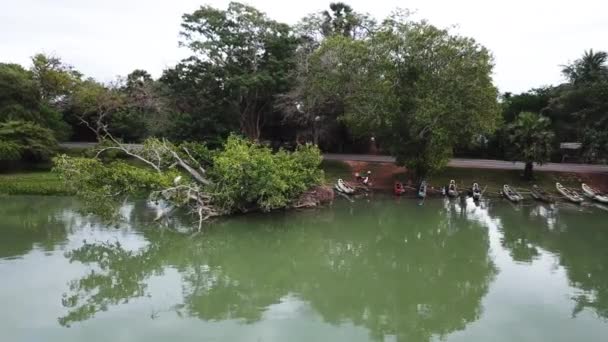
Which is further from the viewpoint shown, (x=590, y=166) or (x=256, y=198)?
(x=590, y=166)

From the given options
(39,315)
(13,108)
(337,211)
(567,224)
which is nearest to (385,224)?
(337,211)

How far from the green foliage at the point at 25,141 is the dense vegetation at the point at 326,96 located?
8 cm

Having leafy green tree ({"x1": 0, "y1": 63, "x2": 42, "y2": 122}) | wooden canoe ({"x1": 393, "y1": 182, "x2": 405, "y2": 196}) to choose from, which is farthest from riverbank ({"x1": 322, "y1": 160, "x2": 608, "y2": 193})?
leafy green tree ({"x1": 0, "y1": 63, "x2": 42, "y2": 122})

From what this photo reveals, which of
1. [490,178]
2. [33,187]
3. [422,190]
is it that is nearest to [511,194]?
[490,178]

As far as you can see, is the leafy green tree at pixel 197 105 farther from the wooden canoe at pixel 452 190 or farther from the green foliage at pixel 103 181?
the wooden canoe at pixel 452 190

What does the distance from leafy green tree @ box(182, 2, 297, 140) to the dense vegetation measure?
7 cm

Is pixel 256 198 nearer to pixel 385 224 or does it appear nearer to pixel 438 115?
pixel 385 224

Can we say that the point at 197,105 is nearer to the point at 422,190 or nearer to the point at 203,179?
the point at 203,179

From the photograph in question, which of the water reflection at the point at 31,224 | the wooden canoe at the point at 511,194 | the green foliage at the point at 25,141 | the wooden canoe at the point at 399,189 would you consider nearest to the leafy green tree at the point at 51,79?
the green foliage at the point at 25,141

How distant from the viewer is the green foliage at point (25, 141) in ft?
89.1

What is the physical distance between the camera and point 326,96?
28.5 meters

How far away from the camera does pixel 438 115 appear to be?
78.3 feet

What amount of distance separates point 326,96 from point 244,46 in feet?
22.3

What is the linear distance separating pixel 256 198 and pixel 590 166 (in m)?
22.9
